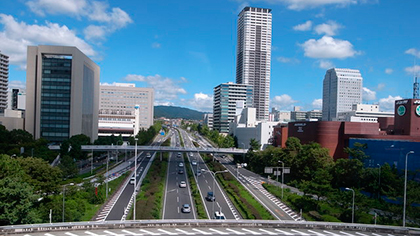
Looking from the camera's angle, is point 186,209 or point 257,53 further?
point 257,53

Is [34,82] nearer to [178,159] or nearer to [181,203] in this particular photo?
[178,159]

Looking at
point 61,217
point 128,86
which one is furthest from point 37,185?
point 128,86

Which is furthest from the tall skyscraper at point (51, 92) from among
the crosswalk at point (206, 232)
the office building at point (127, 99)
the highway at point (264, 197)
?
the office building at point (127, 99)

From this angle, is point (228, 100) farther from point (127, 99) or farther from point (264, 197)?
point (264, 197)

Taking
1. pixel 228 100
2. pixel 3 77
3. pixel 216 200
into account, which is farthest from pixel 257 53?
pixel 216 200

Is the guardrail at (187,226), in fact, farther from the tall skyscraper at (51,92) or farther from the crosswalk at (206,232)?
the tall skyscraper at (51,92)

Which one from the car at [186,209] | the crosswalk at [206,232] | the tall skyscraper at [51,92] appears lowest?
the car at [186,209]

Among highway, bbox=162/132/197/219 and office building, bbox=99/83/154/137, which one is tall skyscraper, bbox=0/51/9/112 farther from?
highway, bbox=162/132/197/219

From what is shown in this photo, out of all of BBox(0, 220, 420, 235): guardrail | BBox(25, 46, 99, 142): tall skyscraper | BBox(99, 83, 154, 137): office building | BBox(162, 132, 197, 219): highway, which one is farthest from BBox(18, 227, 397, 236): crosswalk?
BBox(99, 83, 154, 137): office building
